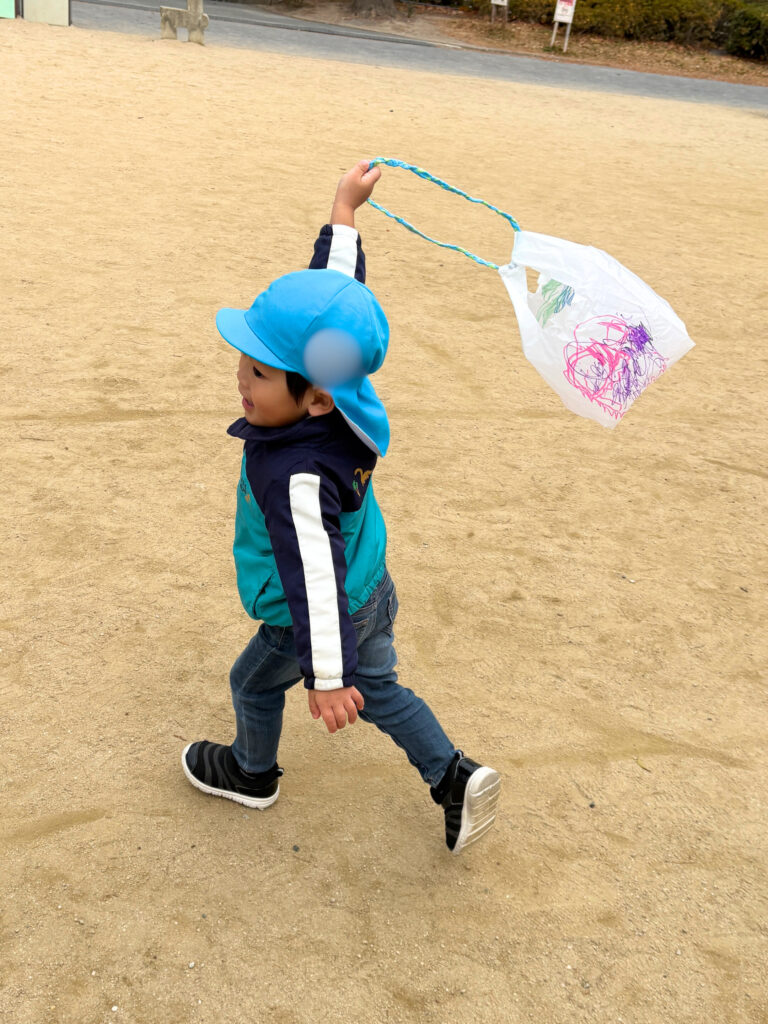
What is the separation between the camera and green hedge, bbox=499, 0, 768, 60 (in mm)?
19594

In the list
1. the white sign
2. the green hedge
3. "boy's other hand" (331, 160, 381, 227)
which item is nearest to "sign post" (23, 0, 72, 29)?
the white sign

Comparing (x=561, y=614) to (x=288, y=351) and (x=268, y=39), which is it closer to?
(x=288, y=351)

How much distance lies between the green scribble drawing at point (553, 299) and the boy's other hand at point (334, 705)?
3.34ft

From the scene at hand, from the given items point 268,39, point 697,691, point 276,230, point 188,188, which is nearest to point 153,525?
point 697,691

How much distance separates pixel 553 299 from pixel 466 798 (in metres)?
1.14

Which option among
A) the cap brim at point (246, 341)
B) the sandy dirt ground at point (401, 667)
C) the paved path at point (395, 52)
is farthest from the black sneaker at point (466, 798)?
the paved path at point (395, 52)

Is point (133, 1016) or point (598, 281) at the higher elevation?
point (598, 281)

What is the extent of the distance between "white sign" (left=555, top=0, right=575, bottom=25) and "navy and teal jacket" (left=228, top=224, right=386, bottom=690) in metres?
18.7

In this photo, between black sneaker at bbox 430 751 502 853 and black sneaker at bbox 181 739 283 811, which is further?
black sneaker at bbox 181 739 283 811

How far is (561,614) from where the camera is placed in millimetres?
3143

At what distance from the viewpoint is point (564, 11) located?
17938 mm

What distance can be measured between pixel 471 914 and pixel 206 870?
59 cm

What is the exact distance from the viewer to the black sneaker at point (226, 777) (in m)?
Result: 2.27

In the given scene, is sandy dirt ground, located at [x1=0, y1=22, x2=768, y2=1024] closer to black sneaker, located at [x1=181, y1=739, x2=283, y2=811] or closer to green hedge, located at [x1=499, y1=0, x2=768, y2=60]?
black sneaker, located at [x1=181, y1=739, x2=283, y2=811]
